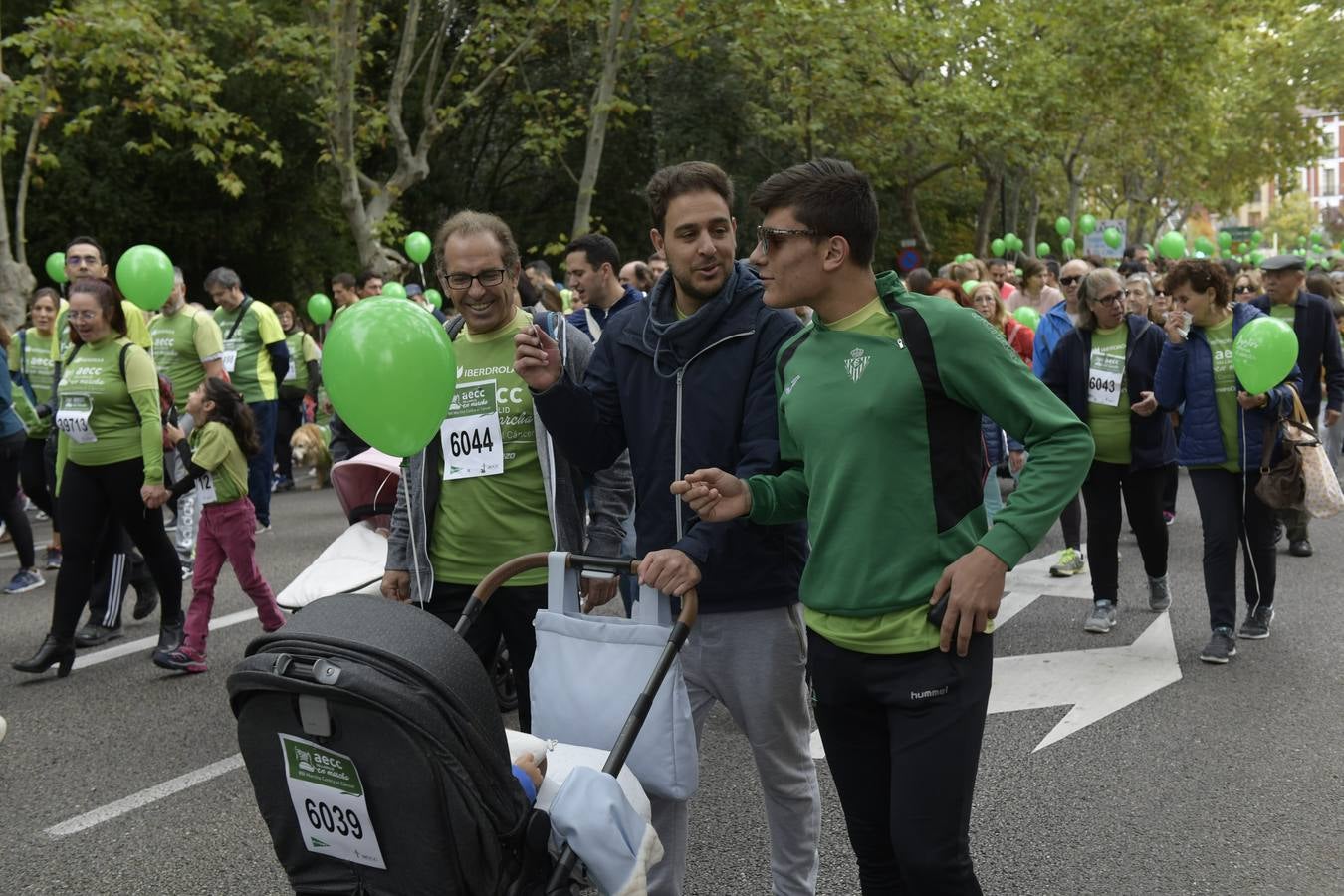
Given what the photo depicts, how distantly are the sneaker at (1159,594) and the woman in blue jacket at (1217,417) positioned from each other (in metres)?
0.83

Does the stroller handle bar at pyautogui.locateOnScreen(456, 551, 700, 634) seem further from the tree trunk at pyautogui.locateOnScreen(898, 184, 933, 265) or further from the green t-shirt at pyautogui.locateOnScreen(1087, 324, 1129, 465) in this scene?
the tree trunk at pyautogui.locateOnScreen(898, 184, 933, 265)

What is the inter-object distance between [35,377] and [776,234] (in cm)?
874

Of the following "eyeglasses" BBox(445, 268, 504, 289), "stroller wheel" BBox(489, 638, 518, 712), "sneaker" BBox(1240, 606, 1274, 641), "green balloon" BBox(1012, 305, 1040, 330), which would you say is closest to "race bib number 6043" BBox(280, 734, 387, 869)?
"eyeglasses" BBox(445, 268, 504, 289)

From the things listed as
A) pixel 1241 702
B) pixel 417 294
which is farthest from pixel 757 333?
pixel 417 294

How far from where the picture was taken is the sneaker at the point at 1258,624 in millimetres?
6945

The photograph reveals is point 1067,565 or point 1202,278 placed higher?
point 1202,278

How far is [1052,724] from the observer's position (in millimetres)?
5629

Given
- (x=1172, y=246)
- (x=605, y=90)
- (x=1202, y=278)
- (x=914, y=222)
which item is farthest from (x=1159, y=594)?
(x=914, y=222)

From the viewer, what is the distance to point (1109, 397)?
7.11m

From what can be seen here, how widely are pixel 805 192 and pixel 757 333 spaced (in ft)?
1.96

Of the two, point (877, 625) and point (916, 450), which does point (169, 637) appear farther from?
point (916, 450)

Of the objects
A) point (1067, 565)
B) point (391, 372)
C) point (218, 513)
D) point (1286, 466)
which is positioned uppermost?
point (391, 372)

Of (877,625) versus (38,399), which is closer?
(877,625)

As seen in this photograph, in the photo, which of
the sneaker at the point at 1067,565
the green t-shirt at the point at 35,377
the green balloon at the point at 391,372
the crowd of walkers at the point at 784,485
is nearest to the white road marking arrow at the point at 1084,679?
the sneaker at the point at 1067,565
